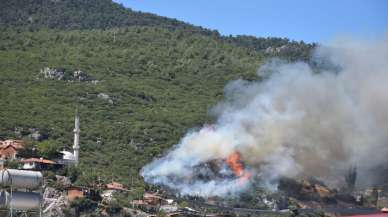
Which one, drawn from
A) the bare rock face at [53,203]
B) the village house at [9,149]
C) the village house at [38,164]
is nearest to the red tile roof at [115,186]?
the village house at [38,164]

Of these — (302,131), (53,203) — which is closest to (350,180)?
(302,131)

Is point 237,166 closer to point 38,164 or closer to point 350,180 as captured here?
point 350,180

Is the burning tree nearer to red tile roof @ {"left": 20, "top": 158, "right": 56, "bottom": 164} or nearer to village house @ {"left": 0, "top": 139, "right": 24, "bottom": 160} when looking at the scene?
red tile roof @ {"left": 20, "top": 158, "right": 56, "bottom": 164}

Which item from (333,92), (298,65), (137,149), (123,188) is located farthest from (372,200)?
(137,149)

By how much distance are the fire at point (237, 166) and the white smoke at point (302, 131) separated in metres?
0.45

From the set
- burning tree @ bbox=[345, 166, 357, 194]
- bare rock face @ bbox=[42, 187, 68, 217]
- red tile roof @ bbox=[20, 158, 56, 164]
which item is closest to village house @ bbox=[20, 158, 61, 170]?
red tile roof @ bbox=[20, 158, 56, 164]

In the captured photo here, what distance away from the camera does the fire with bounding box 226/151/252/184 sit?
340 ft

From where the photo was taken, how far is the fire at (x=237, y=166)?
104m

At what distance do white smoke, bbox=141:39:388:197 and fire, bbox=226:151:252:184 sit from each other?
1.48 ft

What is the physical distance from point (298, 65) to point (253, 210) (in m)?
14.2

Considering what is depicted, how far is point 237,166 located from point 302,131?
8298 millimetres

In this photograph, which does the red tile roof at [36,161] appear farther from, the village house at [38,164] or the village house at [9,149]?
the village house at [9,149]

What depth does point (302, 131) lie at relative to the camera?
9831 cm

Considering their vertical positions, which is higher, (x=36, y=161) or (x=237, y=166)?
(x=36, y=161)
